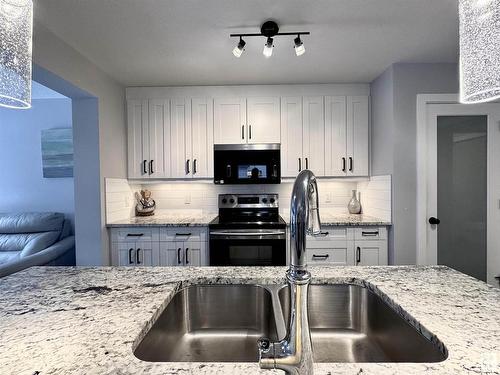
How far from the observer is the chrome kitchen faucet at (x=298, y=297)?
1.60ft

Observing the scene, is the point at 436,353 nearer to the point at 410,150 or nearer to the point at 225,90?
the point at 410,150

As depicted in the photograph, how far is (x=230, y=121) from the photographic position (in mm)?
3068

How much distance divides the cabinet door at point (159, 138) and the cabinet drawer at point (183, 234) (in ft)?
2.30

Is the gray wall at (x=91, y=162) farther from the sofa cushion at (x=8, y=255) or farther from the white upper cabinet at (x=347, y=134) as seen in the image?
the white upper cabinet at (x=347, y=134)

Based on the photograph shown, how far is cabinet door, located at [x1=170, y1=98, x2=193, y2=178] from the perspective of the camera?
308 centimetres

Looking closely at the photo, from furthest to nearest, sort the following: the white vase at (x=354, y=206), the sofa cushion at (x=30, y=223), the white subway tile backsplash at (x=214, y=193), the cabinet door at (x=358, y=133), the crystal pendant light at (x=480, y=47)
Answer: the sofa cushion at (x=30, y=223) → the white subway tile backsplash at (x=214, y=193) → the white vase at (x=354, y=206) → the cabinet door at (x=358, y=133) → the crystal pendant light at (x=480, y=47)

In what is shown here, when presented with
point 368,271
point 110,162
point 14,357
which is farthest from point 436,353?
point 110,162

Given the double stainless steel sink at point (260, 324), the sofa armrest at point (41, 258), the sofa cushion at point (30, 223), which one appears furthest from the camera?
the sofa cushion at point (30, 223)

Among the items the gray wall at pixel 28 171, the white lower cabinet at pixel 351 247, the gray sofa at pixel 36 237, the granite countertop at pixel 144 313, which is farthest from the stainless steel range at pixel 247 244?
the gray wall at pixel 28 171

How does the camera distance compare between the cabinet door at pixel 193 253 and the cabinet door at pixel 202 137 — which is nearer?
the cabinet door at pixel 193 253

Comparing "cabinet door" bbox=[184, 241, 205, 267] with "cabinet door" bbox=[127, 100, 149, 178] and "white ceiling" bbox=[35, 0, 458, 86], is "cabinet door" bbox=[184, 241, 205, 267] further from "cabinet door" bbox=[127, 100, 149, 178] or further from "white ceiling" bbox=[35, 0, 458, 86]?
"white ceiling" bbox=[35, 0, 458, 86]

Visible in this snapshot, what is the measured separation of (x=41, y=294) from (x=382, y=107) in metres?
2.97

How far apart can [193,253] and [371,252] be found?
1.74 meters

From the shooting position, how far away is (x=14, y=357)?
22.5 inches
